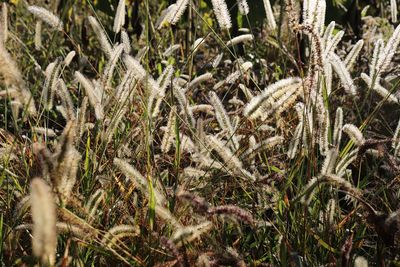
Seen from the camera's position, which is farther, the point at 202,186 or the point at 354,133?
the point at 202,186

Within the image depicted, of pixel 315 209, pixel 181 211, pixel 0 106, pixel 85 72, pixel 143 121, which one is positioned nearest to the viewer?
pixel 181 211

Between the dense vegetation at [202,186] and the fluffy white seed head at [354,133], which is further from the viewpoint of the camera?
the fluffy white seed head at [354,133]

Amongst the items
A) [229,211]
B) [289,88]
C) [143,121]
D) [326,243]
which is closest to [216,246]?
[229,211]

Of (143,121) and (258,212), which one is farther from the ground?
(143,121)

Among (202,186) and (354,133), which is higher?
(354,133)

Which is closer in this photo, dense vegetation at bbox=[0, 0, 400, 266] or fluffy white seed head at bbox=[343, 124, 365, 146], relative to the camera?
dense vegetation at bbox=[0, 0, 400, 266]

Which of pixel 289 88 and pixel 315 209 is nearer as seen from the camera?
pixel 289 88

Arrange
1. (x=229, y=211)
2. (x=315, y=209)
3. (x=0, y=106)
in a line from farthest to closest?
(x=0, y=106)
(x=315, y=209)
(x=229, y=211)

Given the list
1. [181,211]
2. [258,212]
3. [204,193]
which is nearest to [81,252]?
[181,211]

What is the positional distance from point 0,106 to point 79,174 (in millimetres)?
1213

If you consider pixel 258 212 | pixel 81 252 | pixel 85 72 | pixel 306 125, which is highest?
pixel 306 125

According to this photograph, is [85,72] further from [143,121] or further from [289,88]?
[289,88]

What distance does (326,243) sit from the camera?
1536mm

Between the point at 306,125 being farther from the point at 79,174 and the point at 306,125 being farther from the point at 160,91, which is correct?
the point at 79,174
